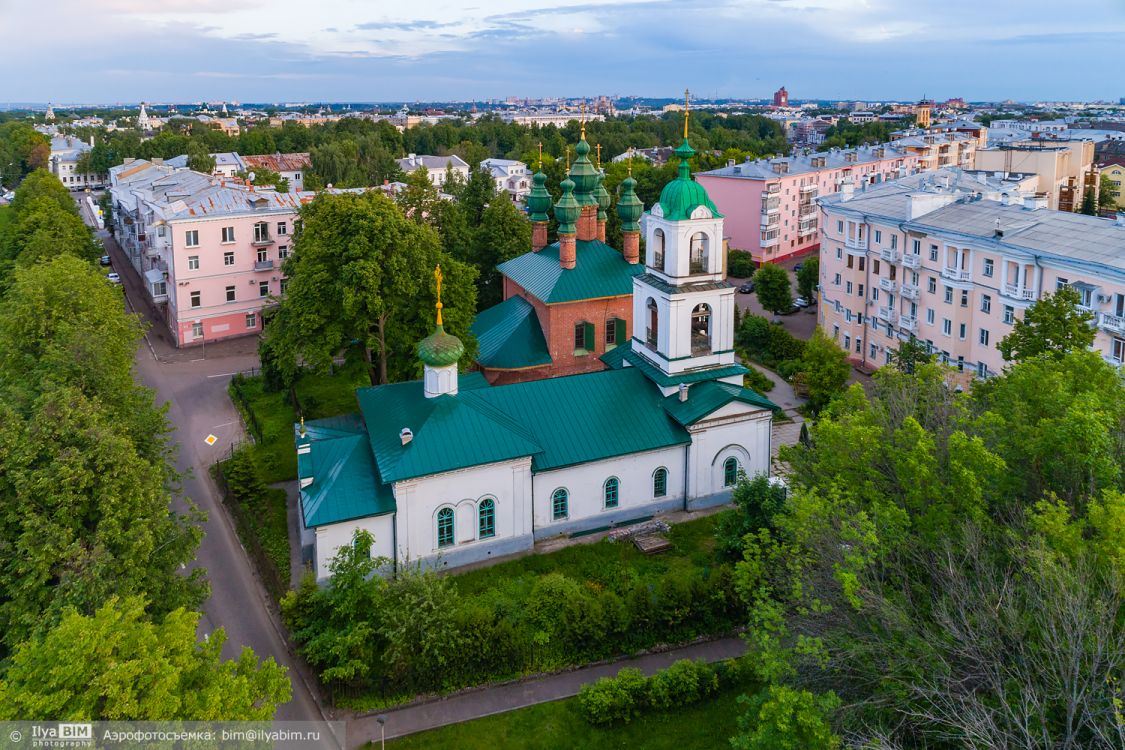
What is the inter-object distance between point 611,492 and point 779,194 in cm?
5070

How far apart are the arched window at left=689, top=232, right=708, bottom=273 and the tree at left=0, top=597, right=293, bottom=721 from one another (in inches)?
729

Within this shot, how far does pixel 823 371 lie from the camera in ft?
106

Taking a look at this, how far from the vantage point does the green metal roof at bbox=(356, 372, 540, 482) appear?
2302 cm

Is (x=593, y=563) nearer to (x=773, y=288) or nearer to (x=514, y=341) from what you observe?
(x=514, y=341)

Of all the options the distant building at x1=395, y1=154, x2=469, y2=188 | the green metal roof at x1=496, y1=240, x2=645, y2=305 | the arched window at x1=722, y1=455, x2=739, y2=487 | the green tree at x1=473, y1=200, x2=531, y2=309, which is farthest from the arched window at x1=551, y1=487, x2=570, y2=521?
the distant building at x1=395, y1=154, x2=469, y2=188

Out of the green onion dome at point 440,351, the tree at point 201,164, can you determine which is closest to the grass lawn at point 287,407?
the green onion dome at point 440,351

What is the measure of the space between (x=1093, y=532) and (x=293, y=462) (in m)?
25.7

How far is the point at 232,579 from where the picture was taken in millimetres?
23938

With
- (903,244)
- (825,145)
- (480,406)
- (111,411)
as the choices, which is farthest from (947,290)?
(825,145)

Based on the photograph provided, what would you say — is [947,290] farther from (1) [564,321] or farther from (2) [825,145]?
(2) [825,145]

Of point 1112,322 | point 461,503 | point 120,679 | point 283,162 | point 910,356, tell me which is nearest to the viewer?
point 120,679

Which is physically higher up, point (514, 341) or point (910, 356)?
point (514, 341)

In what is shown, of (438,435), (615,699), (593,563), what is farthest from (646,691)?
(438,435)

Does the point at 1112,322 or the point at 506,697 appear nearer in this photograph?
the point at 506,697
